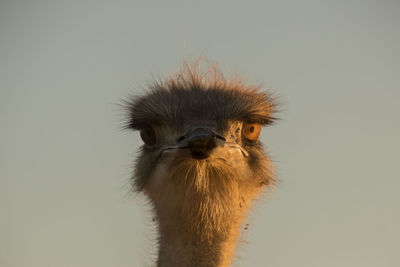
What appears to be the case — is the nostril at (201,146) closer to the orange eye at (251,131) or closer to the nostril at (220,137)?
the nostril at (220,137)

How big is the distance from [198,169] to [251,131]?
716 mm

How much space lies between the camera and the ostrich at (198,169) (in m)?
4.39

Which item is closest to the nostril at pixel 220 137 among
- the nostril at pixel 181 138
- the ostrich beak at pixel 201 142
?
the ostrich beak at pixel 201 142

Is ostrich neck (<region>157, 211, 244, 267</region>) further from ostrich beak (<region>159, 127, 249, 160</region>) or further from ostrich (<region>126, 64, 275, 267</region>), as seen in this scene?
ostrich beak (<region>159, 127, 249, 160</region>)

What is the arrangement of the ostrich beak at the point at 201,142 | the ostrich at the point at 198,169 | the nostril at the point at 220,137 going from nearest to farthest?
the ostrich beak at the point at 201,142
the nostril at the point at 220,137
the ostrich at the point at 198,169

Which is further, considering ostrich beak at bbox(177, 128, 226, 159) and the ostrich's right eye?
the ostrich's right eye

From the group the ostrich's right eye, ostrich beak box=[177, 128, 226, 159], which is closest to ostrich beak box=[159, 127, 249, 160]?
ostrich beak box=[177, 128, 226, 159]

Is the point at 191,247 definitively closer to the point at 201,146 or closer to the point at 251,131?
the point at 201,146

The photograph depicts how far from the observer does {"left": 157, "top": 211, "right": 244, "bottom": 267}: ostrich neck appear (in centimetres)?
453

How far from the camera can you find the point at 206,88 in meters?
5.27

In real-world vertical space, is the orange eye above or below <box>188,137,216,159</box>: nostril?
above

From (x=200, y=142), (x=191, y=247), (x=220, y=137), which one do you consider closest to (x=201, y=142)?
(x=200, y=142)

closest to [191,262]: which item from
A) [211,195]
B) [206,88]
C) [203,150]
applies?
[211,195]

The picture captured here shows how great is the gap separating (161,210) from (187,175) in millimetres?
541
